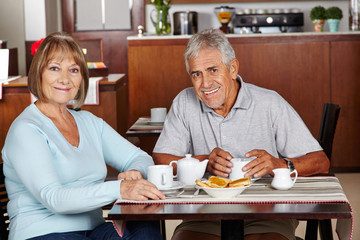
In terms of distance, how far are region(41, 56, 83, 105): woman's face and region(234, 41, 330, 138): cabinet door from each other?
3193 millimetres

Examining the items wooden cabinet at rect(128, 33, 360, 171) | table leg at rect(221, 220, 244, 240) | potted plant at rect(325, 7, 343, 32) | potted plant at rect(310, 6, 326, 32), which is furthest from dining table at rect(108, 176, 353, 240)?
potted plant at rect(310, 6, 326, 32)

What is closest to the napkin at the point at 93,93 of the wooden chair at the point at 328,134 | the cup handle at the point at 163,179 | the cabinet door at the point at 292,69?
the cabinet door at the point at 292,69

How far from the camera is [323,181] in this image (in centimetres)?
196

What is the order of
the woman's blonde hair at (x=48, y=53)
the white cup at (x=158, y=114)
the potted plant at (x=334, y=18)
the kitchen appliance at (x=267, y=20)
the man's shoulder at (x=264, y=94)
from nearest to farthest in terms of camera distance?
the woman's blonde hair at (x=48, y=53) → the man's shoulder at (x=264, y=94) → the white cup at (x=158, y=114) → the potted plant at (x=334, y=18) → the kitchen appliance at (x=267, y=20)

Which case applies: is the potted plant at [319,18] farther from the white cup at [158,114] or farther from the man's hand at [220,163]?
the man's hand at [220,163]

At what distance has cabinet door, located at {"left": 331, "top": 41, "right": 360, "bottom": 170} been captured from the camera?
5090 millimetres

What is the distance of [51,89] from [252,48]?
330cm

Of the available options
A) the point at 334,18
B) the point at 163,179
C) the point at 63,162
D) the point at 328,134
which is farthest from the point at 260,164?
the point at 334,18

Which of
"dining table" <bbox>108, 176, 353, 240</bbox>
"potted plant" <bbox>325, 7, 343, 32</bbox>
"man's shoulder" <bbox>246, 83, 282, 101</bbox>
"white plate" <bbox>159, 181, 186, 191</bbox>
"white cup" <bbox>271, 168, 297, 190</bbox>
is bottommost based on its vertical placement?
"dining table" <bbox>108, 176, 353, 240</bbox>

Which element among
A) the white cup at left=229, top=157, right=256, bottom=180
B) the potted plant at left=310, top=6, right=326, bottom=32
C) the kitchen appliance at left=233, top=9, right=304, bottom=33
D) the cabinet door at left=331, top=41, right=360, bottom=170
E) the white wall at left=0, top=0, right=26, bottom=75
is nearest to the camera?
the white cup at left=229, top=157, right=256, bottom=180

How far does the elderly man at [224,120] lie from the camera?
2.29 meters

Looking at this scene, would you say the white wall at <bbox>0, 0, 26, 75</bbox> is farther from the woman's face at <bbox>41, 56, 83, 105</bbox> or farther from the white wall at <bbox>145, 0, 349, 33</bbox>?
the woman's face at <bbox>41, 56, 83, 105</bbox>

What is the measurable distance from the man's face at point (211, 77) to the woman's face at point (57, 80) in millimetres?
519

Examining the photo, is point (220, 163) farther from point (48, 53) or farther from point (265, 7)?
point (265, 7)
